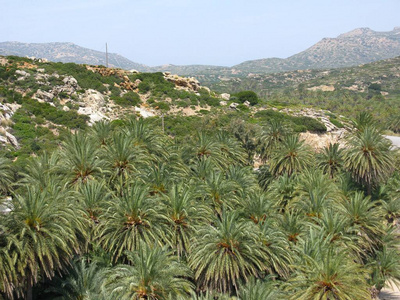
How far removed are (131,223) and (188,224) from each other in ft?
12.6

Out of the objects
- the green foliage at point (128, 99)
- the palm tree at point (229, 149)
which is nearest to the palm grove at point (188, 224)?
the palm tree at point (229, 149)

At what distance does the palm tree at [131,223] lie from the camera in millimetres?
20406

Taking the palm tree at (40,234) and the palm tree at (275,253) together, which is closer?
the palm tree at (40,234)

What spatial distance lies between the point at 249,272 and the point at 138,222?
7293 millimetres

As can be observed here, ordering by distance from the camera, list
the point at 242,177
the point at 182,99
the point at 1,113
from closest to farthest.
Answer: the point at 242,177
the point at 1,113
the point at 182,99

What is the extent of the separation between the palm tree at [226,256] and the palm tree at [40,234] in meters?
7.28

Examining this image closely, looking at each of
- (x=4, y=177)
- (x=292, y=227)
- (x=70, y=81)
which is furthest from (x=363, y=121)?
(x=70, y=81)

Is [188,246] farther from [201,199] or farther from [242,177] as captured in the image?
[242,177]

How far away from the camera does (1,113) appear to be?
45.0 m

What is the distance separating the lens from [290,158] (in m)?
34.4

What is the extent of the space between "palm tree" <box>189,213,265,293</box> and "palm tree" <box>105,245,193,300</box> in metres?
2.18

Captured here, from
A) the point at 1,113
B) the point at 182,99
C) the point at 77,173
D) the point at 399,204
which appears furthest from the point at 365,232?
the point at 182,99

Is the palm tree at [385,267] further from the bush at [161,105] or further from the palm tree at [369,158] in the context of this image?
the bush at [161,105]

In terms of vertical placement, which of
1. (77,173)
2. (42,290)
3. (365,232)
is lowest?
(42,290)
